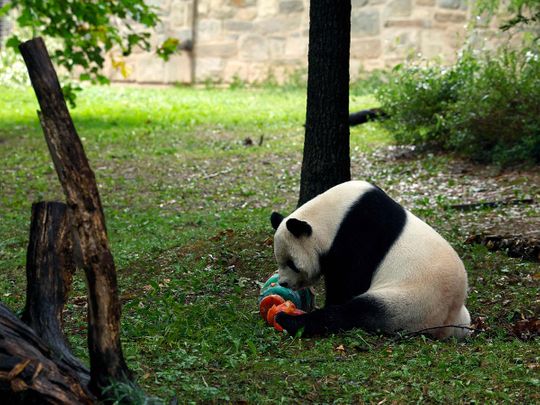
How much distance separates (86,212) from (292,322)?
1.99 m

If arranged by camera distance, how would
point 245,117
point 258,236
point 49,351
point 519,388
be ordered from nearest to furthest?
point 49,351 < point 519,388 < point 258,236 < point 245,117

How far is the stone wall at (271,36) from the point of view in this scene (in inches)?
658

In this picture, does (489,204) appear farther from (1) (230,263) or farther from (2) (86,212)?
(2) (86,212)

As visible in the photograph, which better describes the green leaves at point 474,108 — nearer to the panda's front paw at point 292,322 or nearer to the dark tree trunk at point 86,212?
the panda's front paw at point 292,322

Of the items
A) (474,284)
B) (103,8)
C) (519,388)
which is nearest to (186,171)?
(103,8)

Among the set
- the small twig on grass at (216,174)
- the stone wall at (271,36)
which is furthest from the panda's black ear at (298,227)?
the stone wall at (271,36)

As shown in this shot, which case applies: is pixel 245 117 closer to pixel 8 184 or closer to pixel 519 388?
pixel 8 184

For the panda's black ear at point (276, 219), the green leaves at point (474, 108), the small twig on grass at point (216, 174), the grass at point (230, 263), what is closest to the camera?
the grass at point (230, 263)

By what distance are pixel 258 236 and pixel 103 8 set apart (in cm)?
463

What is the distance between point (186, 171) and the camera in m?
11.2

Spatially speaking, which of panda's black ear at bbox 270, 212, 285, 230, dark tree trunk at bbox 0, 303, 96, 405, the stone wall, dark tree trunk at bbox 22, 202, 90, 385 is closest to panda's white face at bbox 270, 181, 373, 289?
panda's black ear at bbox 270, 212, 285, 230

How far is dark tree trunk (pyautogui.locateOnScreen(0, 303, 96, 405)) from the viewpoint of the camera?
3447 millimetres

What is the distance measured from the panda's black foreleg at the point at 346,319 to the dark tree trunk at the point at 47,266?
5.42 feet

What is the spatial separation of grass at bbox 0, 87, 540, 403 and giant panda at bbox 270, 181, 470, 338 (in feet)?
0.42
